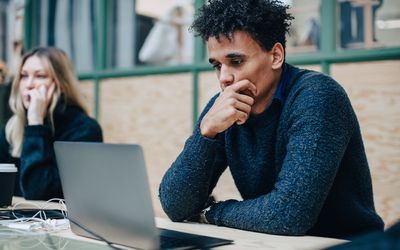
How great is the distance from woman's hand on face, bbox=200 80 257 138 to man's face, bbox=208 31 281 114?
0.13ft

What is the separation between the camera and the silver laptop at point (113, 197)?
117cm

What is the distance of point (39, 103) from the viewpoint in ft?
9.64

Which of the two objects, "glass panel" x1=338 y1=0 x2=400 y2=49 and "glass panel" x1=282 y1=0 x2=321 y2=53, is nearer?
"glass panel" x1=338 y1=0 x2=400 y2=49

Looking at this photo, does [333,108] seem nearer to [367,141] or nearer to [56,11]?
[367,141]

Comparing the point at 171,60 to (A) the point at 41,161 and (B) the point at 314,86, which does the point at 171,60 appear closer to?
(A) the point at 41,161

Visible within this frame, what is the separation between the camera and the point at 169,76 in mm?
4289

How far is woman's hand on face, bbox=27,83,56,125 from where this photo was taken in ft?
9.52

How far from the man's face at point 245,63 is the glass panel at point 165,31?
2.32 meters

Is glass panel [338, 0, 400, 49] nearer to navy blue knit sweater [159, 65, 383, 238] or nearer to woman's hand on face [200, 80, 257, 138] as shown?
navy blue knit sweater [159, 65, 383, 238]

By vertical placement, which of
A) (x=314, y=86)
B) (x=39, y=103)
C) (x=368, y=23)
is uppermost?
(x=368, y=23)

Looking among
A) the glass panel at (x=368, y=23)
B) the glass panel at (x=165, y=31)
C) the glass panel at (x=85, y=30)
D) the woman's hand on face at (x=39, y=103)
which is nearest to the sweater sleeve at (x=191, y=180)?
the woman's hand on face at (x=39, y=103)

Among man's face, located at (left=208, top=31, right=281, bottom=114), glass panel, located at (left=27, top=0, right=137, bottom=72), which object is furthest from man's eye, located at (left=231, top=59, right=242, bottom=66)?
glass panel, located at (left=27, top=0, right=137, bottom=72)

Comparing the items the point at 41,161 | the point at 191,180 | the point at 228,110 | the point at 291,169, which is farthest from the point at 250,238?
the point at 41,161

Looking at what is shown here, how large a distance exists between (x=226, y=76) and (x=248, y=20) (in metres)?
0.22
